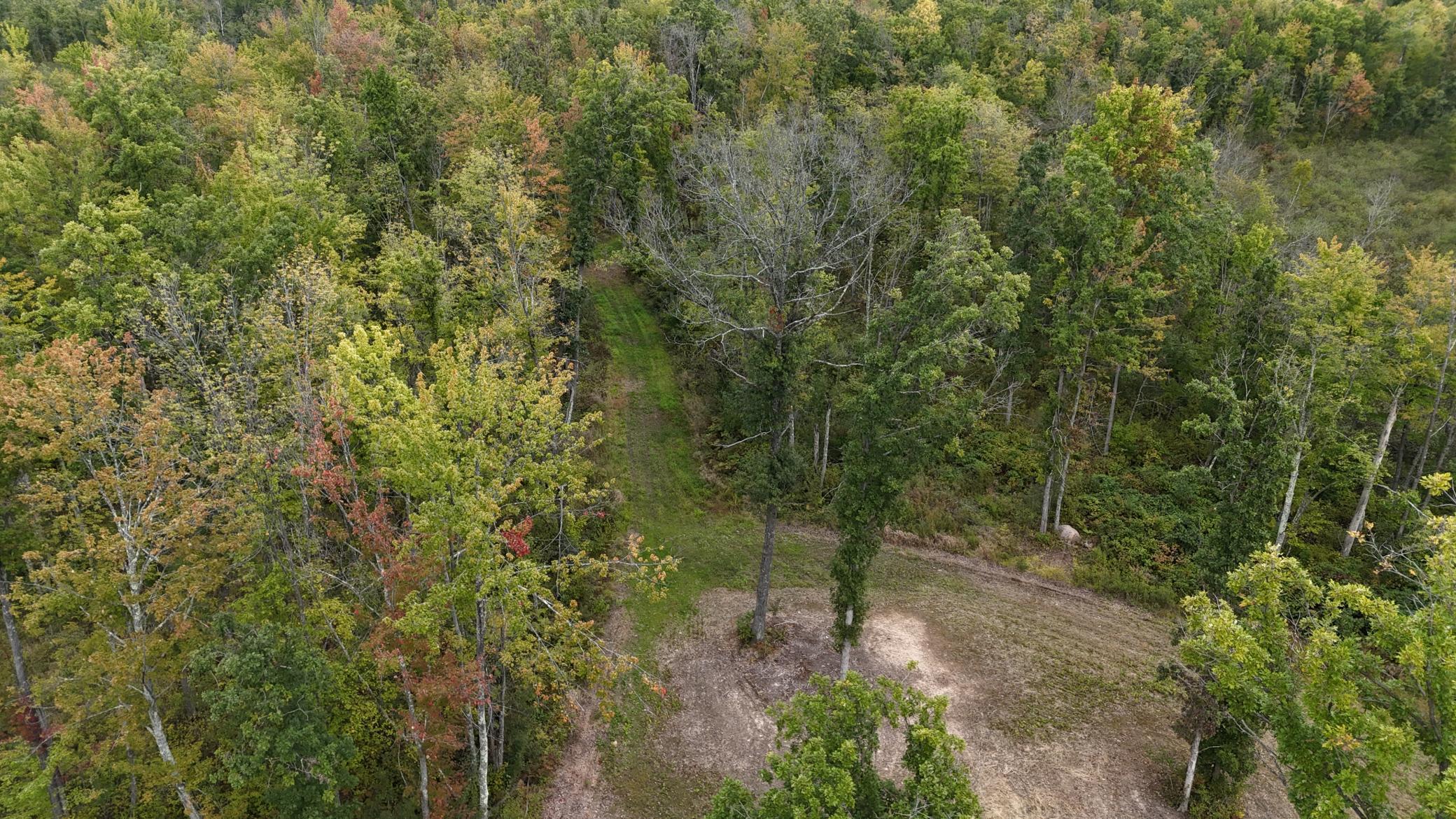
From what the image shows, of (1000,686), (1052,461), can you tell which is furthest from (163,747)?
(1052,461)

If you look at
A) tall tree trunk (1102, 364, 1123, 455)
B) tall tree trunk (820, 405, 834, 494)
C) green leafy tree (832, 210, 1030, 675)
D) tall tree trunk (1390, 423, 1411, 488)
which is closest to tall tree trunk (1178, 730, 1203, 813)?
green leafy tree (832, 210, 1030, 675)

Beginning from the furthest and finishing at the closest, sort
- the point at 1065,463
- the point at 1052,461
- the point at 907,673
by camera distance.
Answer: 1. the point at 1052,461
2. the point at 1065,463
3. the point at 907,673

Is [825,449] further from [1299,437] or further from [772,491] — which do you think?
[1299,437]

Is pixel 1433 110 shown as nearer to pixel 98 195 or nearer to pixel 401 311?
pixel 401 311

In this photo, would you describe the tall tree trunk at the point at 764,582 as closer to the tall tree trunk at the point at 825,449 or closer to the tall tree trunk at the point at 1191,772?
the tall tree trunk at the point at 825,449

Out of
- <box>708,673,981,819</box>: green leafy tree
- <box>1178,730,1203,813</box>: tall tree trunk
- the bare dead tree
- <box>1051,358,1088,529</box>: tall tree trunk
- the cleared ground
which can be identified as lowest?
the cleared ground

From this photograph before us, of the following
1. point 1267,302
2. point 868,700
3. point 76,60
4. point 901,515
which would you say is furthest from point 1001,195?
point 76,60

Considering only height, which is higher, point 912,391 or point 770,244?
point 770,244

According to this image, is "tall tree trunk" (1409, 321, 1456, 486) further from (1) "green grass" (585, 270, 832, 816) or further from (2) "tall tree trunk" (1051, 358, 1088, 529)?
(1) "green grass" (585, 270, 832, 816)
